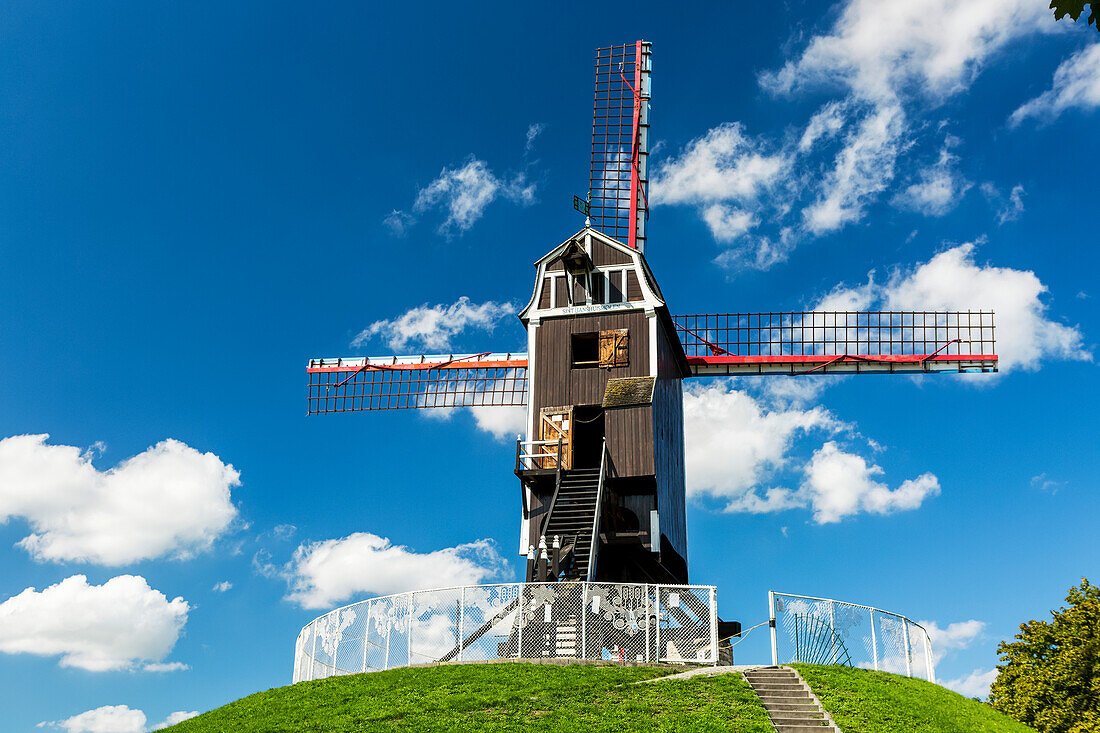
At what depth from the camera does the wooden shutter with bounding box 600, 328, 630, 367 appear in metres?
28.3

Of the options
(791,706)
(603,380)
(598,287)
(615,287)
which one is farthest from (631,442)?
(791,706)

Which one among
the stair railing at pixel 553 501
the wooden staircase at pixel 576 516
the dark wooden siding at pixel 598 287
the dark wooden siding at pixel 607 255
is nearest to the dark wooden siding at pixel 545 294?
the dark wooden siding at pixel 598 287

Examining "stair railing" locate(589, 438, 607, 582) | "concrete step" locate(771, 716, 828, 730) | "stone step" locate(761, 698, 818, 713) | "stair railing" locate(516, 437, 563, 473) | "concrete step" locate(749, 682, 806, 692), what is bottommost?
"concrete step" locate(771, 716, 828, 730)

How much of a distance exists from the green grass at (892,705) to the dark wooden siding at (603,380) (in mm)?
8755

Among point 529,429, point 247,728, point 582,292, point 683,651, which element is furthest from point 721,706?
point 582,292

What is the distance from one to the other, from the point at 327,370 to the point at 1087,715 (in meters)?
30.1

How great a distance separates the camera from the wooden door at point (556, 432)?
89.7 feet

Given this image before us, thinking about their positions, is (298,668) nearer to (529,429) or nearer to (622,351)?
(529,429)

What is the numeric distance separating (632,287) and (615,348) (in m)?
2.01

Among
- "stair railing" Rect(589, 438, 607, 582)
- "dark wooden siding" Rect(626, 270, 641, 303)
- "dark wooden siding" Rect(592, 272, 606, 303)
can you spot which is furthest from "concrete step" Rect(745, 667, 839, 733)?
"dark wooden siding" Rect(592, 272, 606, 303)

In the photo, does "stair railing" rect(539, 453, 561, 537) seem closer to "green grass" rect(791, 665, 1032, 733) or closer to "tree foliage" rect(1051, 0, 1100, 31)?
"green grass" rect(791, 665, 1032, 733)

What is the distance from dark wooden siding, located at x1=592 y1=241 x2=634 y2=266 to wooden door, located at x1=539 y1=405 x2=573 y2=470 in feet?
15.4

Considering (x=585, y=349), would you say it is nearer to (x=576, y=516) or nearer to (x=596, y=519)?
(x=576, y=516)

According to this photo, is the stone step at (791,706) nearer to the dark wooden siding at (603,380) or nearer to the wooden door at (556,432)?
the dark wooden siding at (603,380)
